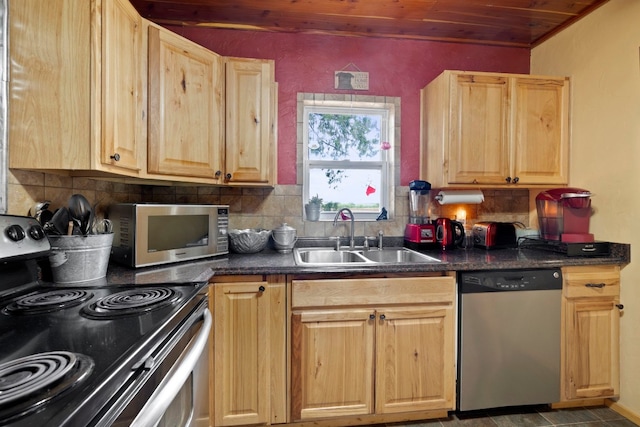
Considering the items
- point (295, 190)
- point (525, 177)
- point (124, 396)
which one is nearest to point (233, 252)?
point (295, 190)

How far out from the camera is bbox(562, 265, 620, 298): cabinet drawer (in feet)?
6.04

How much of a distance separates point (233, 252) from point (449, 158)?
60.6 inches

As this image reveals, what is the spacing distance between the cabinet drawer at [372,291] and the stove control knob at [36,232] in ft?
3.44

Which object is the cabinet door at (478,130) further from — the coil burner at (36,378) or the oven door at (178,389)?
the coil burner at (36,378)

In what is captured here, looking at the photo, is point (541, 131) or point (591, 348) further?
point (541, 131)

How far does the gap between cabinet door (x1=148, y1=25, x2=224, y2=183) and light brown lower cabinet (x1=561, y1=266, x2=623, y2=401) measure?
2161 millimetres

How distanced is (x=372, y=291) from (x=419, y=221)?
879 millimetres

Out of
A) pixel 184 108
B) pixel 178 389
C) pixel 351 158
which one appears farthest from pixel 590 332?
pixel 184 108

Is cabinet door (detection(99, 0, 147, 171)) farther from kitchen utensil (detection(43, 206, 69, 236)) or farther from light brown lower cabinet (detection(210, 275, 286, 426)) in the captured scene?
light brown lower cabinet (detection(210, 275, 286, 426))

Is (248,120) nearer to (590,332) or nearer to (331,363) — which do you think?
(331,363)

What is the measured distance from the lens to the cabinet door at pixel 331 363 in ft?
5.48

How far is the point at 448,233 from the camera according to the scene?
224 centimetres

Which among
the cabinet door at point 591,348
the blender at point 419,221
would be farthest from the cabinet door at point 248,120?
the cabinet door at point 591,348

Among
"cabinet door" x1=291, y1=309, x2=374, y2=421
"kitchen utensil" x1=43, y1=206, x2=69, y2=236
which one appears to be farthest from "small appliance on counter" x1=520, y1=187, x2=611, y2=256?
"kitchen utensil" x1=43, y1=206, x2=69, y2=236
